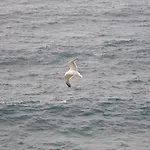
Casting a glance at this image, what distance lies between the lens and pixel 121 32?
123938 mm

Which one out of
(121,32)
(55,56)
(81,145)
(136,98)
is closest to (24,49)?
(55,56)

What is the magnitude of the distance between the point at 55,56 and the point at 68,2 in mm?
41492

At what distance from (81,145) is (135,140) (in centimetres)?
718

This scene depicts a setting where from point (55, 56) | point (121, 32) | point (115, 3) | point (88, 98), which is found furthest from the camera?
point (115, 3)

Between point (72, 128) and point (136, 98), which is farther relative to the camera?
point (136, 98)

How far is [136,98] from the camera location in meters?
93.5

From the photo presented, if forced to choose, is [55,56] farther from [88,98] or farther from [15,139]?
[15,139]

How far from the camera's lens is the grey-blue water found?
83.2m

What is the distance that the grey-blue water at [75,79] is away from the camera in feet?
273

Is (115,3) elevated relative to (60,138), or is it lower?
elevated

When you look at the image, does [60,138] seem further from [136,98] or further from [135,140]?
[136,98]

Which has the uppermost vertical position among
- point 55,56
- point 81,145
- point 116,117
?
point 55,56

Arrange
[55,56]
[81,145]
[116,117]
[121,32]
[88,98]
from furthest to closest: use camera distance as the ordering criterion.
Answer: [121,32] → [55,56] → [88,98] → [116,117] → [81,145]

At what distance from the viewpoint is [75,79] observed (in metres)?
104
